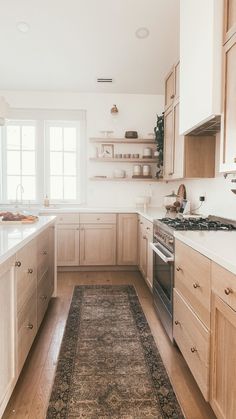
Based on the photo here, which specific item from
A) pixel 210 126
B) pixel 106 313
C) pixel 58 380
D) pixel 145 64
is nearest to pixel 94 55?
pixel 145 64

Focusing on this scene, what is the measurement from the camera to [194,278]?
1.76 metres

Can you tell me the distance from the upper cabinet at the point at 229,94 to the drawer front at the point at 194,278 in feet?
1.93

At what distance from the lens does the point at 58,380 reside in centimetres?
190

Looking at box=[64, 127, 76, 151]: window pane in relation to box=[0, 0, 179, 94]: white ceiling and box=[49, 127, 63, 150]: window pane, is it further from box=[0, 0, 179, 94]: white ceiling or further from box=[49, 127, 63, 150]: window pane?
box=[0, 0, 179, 94]: white ceiling

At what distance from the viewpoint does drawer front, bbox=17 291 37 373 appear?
5.84 feet

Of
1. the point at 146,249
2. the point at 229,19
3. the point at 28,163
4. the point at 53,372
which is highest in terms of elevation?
the point at 229,19

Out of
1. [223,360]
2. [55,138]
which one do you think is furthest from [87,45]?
[223,360]

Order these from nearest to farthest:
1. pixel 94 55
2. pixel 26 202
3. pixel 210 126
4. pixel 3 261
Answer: pixel 3 261 → pixel 210 126 → pixel 94 55 → pixel 26 202

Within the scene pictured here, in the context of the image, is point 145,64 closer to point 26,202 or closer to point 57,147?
point 57,147

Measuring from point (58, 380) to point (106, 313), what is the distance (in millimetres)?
1059

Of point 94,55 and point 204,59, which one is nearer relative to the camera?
point 204,59

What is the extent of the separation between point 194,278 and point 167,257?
0.57 m

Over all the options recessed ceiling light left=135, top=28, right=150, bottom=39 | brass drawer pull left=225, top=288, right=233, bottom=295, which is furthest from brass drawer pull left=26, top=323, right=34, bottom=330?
recessed ceiling light left=135, top=28, right=150, bottom=39

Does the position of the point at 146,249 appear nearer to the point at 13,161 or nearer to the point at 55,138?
the point at 55,138
